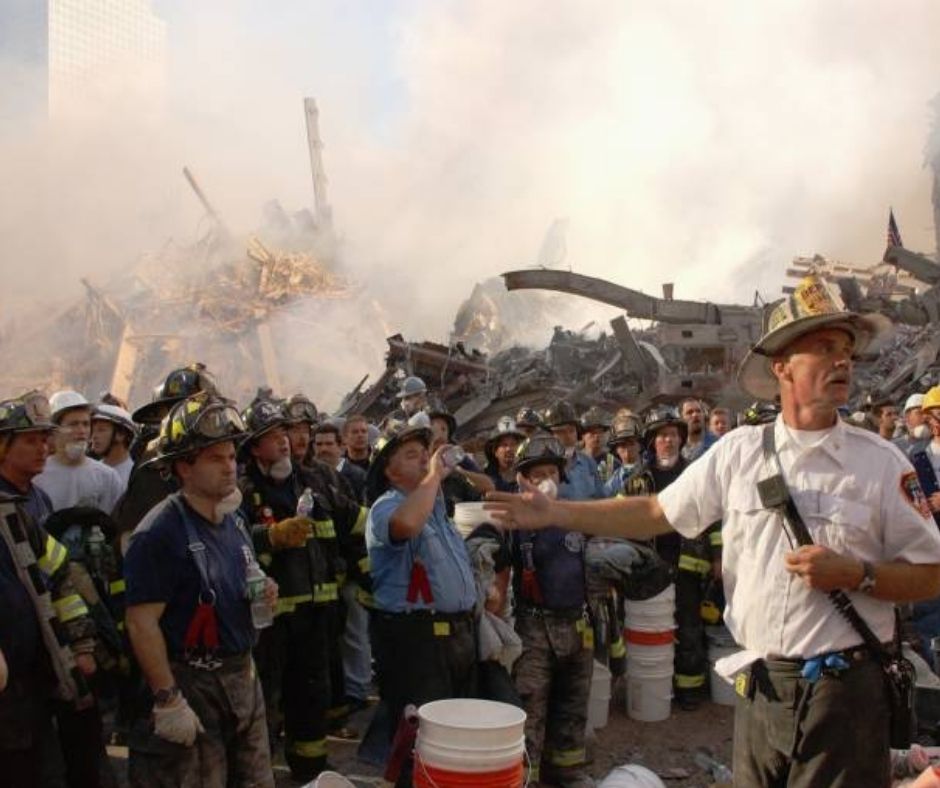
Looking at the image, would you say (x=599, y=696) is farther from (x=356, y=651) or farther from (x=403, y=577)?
(x=403, y=577)

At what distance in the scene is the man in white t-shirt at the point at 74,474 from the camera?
540 centimetres

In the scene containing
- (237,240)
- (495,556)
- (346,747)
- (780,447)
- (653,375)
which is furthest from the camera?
(237,240)

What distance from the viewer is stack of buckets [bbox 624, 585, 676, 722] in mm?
6355

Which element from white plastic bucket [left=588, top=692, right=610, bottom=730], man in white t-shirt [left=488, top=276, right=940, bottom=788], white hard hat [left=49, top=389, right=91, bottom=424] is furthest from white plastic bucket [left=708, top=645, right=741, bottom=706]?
white hard hat [left=49, top=389, right=91, bottom=424]

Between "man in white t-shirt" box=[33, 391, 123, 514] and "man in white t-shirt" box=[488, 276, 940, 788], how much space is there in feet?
12.6

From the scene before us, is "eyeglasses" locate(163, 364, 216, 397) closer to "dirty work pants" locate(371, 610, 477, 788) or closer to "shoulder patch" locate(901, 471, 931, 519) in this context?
"dirty work pants" locate(371, 610, 477, 788)

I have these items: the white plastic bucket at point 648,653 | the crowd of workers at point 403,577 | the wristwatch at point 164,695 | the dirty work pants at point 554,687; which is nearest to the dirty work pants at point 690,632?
the crowd of workers at point 403,577

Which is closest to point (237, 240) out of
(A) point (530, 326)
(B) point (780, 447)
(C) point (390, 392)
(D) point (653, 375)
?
(A) point (530, 326)

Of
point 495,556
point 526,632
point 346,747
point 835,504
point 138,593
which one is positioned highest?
point 835,504

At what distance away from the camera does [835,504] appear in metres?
2.69

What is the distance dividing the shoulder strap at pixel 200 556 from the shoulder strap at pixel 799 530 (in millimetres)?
1988

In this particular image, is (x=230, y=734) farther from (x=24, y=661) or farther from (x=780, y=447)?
(x=780, y=447)

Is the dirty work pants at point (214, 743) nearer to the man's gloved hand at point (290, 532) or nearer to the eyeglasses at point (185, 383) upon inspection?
the man's gloved hand at point (290, 532)

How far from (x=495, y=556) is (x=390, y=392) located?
11.6 metres
